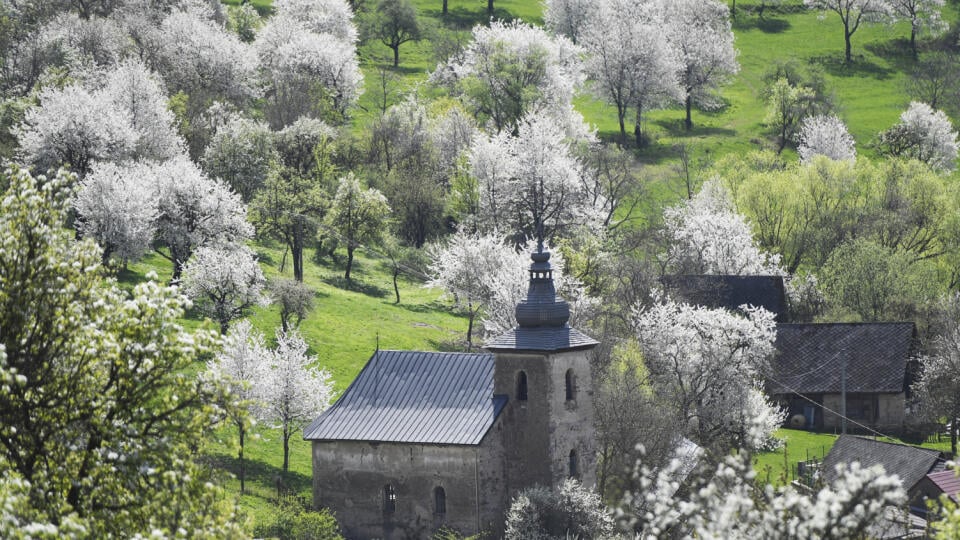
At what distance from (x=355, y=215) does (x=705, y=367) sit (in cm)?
2614

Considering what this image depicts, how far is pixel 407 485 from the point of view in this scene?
51781mm

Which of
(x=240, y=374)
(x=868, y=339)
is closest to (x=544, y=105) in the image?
(x=868, y=339)

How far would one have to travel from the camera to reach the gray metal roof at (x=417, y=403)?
5166 centimetres

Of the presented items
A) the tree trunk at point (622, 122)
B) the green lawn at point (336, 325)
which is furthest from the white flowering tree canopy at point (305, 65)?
the green lawn at point (336, 325)

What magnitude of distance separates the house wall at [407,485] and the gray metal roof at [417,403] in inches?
15.0

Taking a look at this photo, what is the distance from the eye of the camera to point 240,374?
5688 centimetres

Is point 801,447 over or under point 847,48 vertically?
under

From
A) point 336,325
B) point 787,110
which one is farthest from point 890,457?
point 787,110

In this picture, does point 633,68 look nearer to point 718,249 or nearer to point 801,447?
point 718,249

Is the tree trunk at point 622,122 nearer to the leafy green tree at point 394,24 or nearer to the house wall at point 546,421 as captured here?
the leafy green tree at point 394,24

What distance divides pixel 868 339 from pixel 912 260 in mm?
11258

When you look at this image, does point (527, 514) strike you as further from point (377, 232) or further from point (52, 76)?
point (52, 76)

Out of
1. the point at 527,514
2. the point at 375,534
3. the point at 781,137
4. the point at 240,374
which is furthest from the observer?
the point at 781,137

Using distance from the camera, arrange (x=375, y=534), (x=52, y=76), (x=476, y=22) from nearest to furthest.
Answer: (x=375, y=534) < (x=52, y=76) < (x=476, y=22)
